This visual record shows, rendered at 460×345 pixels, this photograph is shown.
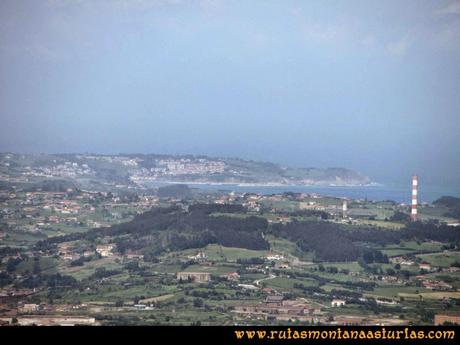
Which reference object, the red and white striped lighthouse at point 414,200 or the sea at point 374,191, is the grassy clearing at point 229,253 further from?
the sea at point 374,191

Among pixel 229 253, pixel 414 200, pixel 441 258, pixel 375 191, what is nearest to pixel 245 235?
pixel 229 253

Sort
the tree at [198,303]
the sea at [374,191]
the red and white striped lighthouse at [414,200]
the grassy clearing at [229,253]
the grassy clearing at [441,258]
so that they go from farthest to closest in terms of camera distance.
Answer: the sea at [374,191], the red and white striped lighthouse at [414,200], the grassy clearing at [229,253], the grassy clearing at [441,258], the tree at [198,303]

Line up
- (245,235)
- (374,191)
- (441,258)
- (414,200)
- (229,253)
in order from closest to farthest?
(441,258) < (229,253) < (245,235) < (414,200) < (374,191)

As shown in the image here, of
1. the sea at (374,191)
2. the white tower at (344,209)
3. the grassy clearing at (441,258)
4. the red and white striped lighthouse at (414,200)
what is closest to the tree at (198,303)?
the grassy clearing at (441,258)

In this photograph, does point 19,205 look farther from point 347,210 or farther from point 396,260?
Answer: point 396,260

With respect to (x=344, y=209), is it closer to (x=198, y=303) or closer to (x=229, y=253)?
(x=229, y=253)

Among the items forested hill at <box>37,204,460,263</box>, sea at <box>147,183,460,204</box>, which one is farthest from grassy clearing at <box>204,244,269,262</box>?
sea at <box>147,183,460,204</box>

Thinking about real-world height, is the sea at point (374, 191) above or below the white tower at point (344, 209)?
above
